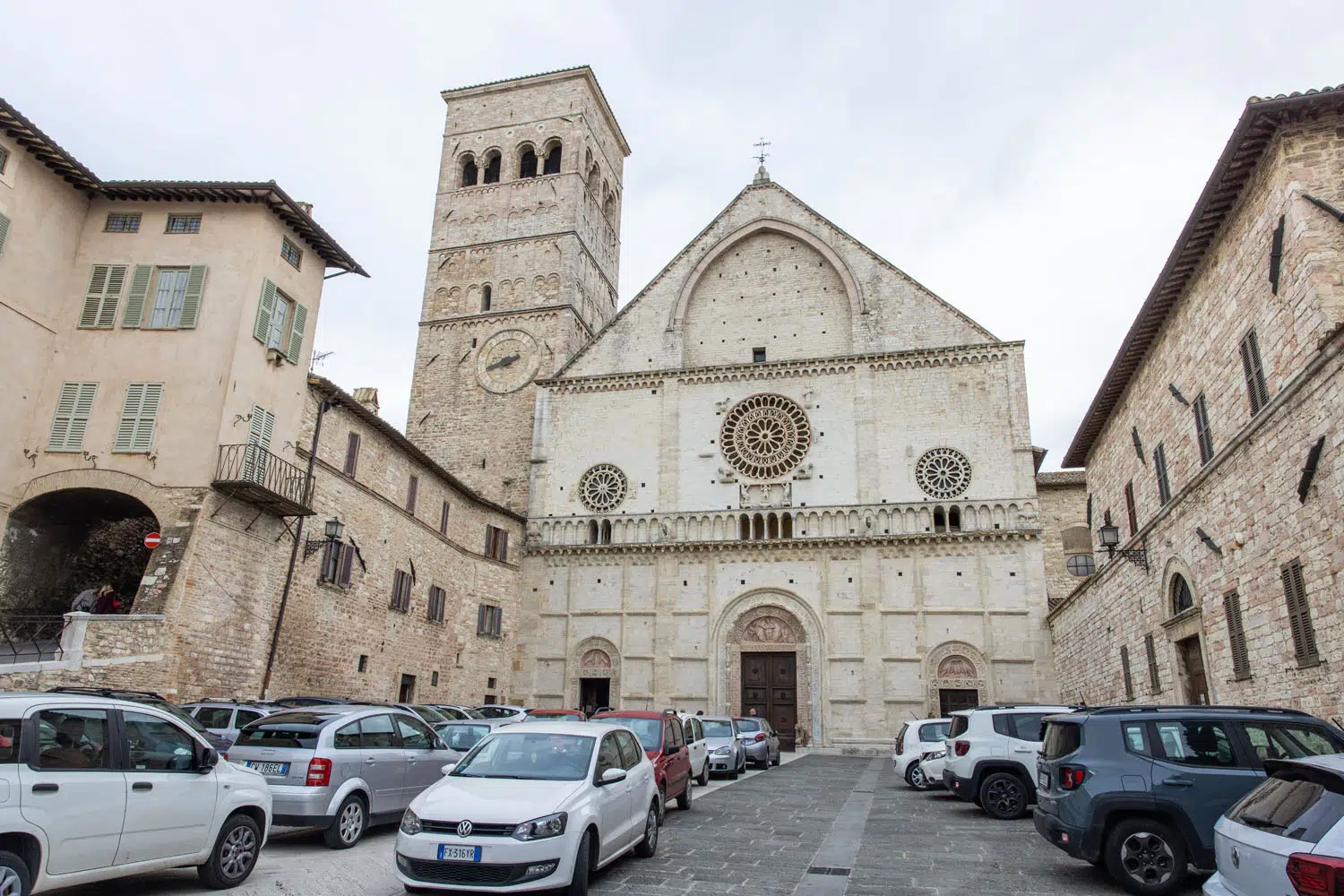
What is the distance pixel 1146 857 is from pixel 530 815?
17.2 feet

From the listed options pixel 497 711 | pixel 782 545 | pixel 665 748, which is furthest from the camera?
pixel 782 545

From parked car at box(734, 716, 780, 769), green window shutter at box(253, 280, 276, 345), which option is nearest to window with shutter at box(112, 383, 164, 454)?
green window shutter at box(253, 280, 276, 345)

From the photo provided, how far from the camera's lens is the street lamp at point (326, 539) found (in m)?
19.4

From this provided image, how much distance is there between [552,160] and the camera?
40.3 m

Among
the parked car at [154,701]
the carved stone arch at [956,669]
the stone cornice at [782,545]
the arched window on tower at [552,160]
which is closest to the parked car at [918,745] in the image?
the carved stone arch at [956,669]

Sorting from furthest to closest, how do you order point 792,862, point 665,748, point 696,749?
point 696,749 → point 665,748 → point 792,862

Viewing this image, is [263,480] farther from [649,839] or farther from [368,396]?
[368,396]

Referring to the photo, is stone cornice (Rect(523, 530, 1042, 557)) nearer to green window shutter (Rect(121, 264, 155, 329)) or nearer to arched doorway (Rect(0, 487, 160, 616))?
arched doorway (Rect(0, 487, 160, 616))

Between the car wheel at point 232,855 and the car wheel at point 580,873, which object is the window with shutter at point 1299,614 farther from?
the car wheel at point 232,855

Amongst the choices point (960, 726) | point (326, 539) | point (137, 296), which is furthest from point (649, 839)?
point (137, 296)

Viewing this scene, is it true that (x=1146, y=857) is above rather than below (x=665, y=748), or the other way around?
below

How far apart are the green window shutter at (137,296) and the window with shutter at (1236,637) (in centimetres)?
2069

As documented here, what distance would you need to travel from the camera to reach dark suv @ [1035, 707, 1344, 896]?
25.0 ft

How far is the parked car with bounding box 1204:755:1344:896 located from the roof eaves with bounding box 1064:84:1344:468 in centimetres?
926
